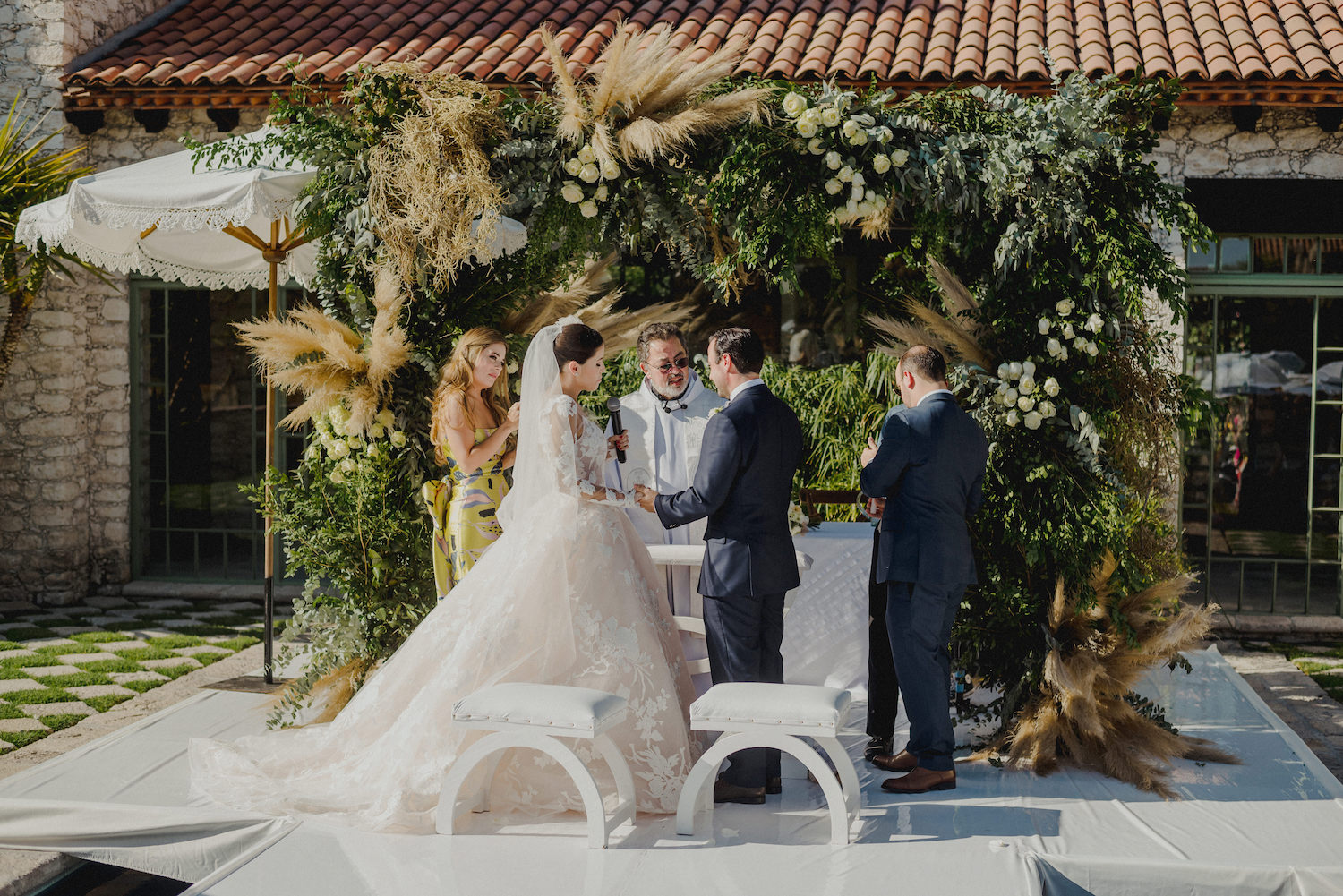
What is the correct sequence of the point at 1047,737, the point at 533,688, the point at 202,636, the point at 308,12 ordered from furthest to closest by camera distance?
the point at 308,12 < the point at 202,636 < the point at 1047,737 < the point at 533,688

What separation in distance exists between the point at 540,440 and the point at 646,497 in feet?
1.50

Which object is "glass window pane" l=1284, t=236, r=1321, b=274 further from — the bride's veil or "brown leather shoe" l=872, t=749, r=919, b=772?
the bride's veil

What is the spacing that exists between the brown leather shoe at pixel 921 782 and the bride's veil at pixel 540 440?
1.71 meters

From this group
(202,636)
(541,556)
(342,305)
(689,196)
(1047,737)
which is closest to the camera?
(541,556)

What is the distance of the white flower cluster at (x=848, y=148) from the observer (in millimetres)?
4965

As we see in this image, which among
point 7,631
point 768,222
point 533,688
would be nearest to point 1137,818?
point 533,688


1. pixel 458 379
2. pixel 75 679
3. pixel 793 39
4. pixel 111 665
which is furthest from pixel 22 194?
pixel 793 39

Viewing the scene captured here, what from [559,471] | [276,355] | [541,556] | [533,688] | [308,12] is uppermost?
[308,12]

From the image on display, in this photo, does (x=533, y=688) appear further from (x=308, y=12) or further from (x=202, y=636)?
(x=308, y=12)

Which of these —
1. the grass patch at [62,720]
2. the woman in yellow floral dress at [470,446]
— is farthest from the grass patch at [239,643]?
the woman in yellow floral dress at [470,446]

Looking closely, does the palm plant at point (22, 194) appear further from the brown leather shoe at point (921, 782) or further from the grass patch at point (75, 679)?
the brown leather shoe at point (921, 782)

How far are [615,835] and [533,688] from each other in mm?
584

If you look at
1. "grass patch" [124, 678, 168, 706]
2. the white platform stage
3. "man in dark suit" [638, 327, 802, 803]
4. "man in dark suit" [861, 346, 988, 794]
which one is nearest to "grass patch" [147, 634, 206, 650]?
"grass patch" [124, 678, 168, 706]

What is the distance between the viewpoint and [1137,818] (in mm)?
4309
